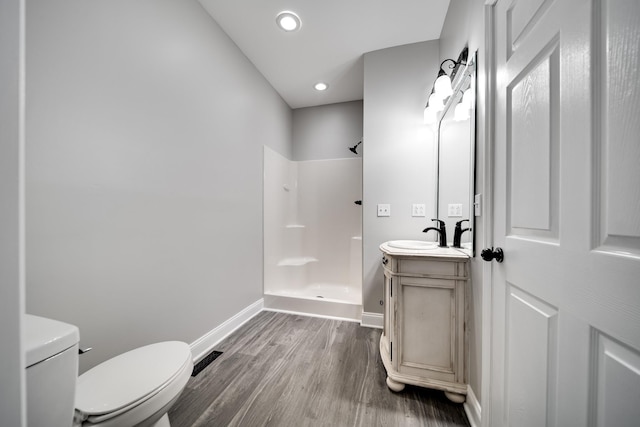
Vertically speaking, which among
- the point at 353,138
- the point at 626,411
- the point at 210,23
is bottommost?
the point at 626,411

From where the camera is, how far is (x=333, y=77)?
2.34 meters

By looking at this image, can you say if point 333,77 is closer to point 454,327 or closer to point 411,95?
point 411,95

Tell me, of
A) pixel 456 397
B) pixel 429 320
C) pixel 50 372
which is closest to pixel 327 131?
pixel 429 320

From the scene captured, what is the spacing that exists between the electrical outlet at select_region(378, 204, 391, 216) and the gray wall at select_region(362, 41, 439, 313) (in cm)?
4

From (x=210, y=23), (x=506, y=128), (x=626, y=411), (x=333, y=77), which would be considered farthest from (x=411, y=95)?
(x=626, y=411)

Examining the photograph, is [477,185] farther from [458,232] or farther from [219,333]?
[219,333]

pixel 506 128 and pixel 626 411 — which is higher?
pixel 506 128

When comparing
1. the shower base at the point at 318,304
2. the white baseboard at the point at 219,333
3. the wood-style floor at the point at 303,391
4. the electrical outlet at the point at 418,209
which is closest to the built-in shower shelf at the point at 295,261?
the shower base at the point at 318,304

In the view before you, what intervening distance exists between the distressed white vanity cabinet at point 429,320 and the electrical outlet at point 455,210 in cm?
29

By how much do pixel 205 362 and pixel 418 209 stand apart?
1.99 meters

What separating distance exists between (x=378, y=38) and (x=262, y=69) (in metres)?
1.17

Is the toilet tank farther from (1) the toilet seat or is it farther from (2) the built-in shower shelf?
(2) the built-in shower shelf

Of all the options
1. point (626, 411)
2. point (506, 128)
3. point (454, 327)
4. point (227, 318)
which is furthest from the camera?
point (227, 318)

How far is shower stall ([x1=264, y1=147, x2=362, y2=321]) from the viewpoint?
2.56 metres
